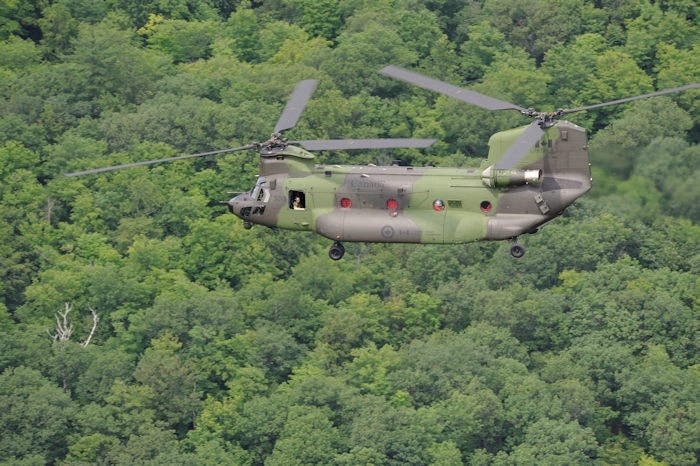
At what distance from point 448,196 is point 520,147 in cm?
440

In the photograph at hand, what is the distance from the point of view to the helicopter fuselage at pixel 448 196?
71750 mm

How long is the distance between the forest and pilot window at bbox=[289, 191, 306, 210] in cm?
4962

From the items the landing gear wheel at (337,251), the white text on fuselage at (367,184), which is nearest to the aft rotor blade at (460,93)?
the white text on fuselage at (367,184)

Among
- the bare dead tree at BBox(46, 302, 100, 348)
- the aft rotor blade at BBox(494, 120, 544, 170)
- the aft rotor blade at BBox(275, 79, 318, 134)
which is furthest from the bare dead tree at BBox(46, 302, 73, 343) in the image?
the aft rotor blade at BBox(494, 120, 544, 170)

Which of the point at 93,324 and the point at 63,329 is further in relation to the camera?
the point at 93,324

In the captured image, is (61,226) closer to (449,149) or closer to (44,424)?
(44,424)

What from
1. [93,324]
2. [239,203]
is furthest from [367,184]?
[93,324]

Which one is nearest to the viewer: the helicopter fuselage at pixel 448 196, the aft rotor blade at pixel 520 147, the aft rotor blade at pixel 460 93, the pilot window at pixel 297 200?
the aft rotor blade at pixel 520 147

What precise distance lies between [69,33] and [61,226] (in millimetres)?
25477

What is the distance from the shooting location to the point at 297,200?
7438 centimetres

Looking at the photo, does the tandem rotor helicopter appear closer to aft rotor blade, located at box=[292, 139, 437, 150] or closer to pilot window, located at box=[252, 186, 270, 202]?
aft rotor blade, located at box=[292, 139, 437, 150]

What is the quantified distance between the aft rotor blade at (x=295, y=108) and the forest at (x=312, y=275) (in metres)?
49.2

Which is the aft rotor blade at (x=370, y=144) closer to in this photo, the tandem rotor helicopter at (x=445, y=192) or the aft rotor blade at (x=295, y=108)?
the tandem rotor helicopter at (x=445, y=192)

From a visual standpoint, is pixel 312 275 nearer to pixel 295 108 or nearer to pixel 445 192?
pixel 295 108
